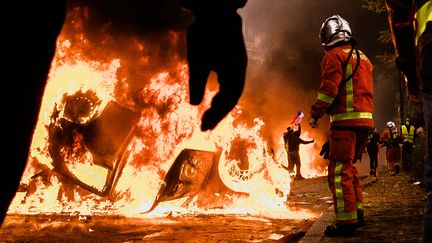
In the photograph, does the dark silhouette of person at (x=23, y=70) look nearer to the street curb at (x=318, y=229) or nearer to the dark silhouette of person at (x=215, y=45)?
the dark silhouette of person at (x=215, y=45)

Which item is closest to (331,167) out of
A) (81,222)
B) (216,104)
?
(216,104)

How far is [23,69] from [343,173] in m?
3.33

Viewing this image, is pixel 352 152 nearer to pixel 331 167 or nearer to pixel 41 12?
pixel 331 167

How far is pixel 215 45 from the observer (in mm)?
1379

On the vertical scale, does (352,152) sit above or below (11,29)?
below

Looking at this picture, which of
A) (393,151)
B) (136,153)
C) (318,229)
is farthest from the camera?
(393,151)

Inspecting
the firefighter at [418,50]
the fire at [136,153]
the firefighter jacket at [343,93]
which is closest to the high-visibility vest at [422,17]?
the firefighter at [418,50]

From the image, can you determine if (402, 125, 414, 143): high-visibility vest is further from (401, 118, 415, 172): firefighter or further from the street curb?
the street curb

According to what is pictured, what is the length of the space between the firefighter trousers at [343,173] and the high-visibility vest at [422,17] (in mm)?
1688

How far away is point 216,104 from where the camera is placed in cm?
147

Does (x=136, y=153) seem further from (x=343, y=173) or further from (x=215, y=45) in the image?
(x=215, y=45)

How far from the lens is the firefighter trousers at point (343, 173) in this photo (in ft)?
12.3

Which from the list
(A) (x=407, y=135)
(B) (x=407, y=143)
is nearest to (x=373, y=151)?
(B) (x=407, y=143)

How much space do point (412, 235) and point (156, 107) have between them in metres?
4.79
